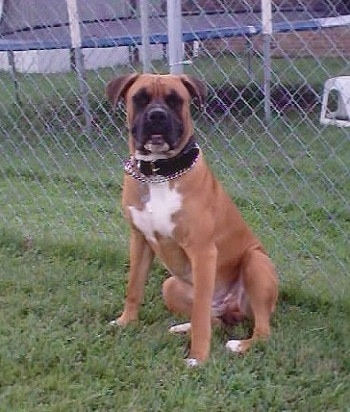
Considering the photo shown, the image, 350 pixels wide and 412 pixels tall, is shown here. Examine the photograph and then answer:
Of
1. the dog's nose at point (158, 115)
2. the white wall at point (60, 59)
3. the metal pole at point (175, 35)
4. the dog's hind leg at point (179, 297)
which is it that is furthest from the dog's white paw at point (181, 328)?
the white wall at point (60, 59)

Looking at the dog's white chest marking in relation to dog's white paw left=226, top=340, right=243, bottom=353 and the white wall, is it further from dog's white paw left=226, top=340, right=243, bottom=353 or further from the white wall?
the white wall

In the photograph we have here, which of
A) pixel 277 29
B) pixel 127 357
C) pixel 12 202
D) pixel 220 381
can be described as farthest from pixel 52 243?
pixel 277 29

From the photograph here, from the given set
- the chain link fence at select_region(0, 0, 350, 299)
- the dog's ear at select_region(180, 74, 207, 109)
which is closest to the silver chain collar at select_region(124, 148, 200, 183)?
the dog's ear at select_region(180, 74, 207, 109)

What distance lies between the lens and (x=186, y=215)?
3000 mm

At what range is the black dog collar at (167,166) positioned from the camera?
9.95 ft

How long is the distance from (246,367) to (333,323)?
58cm

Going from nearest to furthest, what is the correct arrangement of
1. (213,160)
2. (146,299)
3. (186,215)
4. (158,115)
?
(158,115)
(186,215)
(146,299)
(213,160)

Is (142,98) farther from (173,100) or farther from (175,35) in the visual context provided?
(175,35)

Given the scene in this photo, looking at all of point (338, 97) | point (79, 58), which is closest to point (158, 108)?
point (79, 58)

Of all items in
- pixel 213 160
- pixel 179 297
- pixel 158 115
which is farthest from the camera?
pixel 213 160

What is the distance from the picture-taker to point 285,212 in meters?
4.97

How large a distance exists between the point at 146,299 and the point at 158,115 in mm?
1058

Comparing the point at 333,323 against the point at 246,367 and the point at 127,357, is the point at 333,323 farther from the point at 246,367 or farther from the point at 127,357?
the point at 127,357

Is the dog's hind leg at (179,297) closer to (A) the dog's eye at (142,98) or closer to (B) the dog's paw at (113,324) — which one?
(B) the dog's paw at (113,324)
